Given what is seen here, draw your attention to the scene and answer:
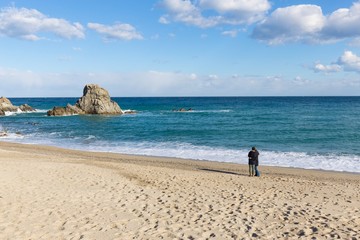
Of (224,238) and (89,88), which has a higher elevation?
(89,88)

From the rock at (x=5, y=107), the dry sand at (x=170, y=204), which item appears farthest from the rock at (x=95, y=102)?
the dry sand at (x=170, y=204)

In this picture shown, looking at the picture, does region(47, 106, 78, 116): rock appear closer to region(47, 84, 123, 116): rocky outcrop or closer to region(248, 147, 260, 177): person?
region(47, 84, 123, 116): rocky outcrop

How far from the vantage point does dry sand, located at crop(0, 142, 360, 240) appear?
9.85 m

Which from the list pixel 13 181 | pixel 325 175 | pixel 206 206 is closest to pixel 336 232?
pixel 206 206

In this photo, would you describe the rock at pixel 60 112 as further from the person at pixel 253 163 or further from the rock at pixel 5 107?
the person at pixel 253 163

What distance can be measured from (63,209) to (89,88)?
70777 mm

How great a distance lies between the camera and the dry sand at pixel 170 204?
9.85 meters

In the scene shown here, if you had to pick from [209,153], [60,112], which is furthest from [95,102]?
[209,153]

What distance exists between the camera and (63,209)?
11719 mm

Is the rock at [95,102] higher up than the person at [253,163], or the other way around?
the rock at [95,102]

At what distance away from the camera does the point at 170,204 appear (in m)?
12.6

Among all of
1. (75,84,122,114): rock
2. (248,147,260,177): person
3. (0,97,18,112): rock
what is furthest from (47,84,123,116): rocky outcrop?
(248,147,260,177): person

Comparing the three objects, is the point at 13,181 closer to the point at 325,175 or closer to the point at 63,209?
the point at 63,209

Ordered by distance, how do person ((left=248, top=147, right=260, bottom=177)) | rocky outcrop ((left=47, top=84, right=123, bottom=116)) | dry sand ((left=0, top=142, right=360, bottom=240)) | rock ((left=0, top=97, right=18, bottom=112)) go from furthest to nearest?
rock ((left=0, top=97, right=18, bottom=112)) < rocky outcrop ((left=47, top=84, right=123, bottom=116)) < person ((left=248, top=147, right=260, bottom=177)) < dry sand ((left=0, top=142, right=360, bottom=240))
